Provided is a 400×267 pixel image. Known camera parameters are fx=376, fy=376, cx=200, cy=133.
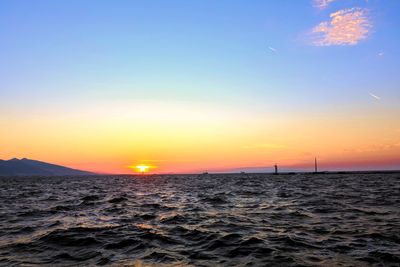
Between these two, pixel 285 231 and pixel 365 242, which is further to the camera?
pixel 285 231

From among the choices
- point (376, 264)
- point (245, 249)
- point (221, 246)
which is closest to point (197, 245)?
point (221, 246)

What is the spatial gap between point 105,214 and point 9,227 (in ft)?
23.1

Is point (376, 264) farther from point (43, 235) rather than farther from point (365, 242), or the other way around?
point (43, 235)

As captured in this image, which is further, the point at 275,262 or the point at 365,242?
the point at 365,242

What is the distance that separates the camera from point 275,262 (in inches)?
516

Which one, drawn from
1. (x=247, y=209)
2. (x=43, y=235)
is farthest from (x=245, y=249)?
(x=247, y=209)

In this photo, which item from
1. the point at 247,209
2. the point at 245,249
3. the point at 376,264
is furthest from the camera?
the point at 247,209

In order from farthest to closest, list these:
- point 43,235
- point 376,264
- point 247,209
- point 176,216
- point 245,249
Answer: point 247,209 < point 176,216 < point 43,235 < point 245,249 < point 376,264

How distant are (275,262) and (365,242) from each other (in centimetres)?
527

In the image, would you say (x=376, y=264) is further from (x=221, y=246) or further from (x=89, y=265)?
(x=89, y=265)

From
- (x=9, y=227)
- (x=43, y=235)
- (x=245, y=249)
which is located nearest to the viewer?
(x=245, y=249)

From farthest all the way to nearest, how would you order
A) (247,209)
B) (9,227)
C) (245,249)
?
(247,209) < (9,227) < (245,249)

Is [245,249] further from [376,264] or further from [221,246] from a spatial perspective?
[376,264]

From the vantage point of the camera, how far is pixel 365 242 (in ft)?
52.4
